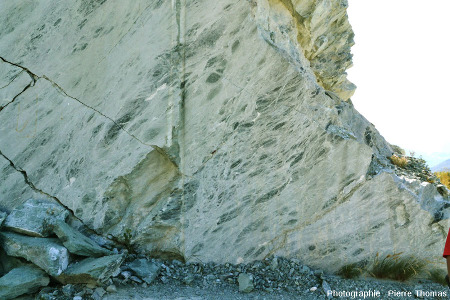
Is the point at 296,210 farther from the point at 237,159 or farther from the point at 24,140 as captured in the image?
the point at 24,140

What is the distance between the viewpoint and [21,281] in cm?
432

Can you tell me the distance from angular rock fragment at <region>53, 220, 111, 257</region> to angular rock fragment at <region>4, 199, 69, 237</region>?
0.52 feet

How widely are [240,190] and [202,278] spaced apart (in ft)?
3.92

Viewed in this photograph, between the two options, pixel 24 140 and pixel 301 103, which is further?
pixel 24 140

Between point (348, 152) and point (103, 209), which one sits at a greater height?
point (348, 152)

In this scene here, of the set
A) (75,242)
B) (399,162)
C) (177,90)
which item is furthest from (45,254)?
(399,162)

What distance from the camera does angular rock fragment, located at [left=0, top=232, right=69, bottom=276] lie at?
445cm

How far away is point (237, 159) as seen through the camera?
5.23 metres

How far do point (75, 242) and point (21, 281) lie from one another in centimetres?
66

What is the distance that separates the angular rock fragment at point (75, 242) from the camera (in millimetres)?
4645

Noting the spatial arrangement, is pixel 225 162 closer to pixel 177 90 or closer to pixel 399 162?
pixel 177 90

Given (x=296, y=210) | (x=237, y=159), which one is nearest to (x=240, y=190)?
(x=237, y=159)

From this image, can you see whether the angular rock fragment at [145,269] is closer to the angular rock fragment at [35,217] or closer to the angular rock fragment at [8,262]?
the angular rock fragment at [35,217]

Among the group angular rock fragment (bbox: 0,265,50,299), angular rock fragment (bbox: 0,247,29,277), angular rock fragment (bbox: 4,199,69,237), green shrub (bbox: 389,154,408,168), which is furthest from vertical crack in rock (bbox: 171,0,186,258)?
green shrub (bbox: 389,154,408,168)
